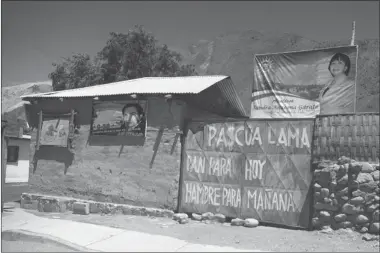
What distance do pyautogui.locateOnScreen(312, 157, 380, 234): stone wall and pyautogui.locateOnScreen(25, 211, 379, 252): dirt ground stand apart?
0.24 meters

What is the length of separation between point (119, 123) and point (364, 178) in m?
6.08

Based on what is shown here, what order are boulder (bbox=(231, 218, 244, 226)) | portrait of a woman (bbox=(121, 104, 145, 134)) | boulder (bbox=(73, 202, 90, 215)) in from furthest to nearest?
boulder (bbox=(73, 202, 90, 215))
portrait of a woman (bbox=(121, 104, 145, 134))
boulder (bbox=(231, 218, 244, 226))

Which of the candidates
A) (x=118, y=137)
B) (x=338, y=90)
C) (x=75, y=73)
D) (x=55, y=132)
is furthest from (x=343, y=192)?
(x=75, y=73)

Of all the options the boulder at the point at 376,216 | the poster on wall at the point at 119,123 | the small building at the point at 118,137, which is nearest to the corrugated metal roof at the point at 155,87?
the small building at the point at 118,137

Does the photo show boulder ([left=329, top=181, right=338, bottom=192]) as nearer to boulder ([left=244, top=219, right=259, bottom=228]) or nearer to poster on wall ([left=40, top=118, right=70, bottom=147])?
boulder ([left=244, top=219, right=259, bottom=228])

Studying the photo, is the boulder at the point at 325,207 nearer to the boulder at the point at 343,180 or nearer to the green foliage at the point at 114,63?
the boulder at the point at 343,180

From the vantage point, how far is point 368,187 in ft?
21.6

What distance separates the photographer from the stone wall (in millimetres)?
6551

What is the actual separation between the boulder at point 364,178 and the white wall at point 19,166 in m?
20.2

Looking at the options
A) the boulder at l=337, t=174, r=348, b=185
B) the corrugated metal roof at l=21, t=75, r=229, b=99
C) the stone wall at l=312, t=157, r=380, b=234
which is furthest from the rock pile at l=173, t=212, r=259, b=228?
the corrugated metal roof at l=21, t=75, r=229, b=99

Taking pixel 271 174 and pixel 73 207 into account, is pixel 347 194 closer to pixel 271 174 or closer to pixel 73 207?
pixel 271 174

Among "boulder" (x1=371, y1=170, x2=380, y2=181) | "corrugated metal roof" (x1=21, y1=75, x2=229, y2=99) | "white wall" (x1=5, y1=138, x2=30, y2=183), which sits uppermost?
"corrugated metal roof" (x1=21, y1=75, x2=229, y2=99)

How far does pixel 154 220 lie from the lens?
27.9ft

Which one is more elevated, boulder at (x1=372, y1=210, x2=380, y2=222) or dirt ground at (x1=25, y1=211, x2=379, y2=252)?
boulder at (x1=372, y1=210, x2=380, y2=222)
